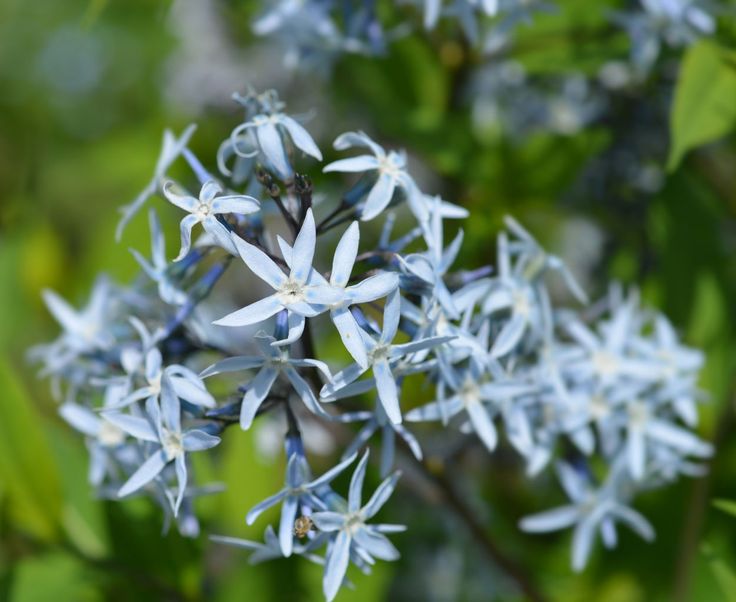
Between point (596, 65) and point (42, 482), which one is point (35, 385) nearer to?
point (42, 482)

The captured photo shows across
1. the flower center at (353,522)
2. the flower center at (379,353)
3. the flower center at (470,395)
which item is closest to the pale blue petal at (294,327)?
the flower center at (379,353)

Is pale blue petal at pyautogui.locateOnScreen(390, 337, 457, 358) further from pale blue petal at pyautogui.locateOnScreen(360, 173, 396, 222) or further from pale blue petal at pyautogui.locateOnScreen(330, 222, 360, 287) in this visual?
pale blue petal at pyautogui.locateOnScreen(360, 173, 396, 222)

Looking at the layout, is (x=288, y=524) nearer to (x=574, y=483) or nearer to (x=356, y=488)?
(x=356, y=488)

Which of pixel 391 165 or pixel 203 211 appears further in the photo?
pixel 391 165

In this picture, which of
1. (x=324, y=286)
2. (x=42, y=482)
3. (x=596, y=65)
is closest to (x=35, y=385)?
(x=42, y=482)

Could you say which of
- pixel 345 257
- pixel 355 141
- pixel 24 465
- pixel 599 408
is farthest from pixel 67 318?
pixel 599 408

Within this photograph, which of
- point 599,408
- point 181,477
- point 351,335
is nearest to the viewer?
point 351,335

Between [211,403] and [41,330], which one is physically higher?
[211,403]
